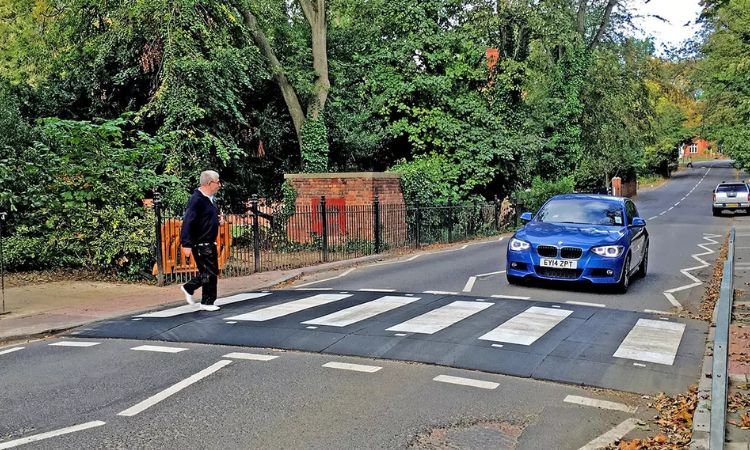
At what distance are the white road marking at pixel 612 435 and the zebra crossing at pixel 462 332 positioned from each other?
2.81ft

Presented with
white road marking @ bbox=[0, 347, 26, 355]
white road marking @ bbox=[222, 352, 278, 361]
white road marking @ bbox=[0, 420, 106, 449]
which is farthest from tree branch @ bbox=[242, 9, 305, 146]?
white road marking @ bbox=[0, 420, 106, 449]

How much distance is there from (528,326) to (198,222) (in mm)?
4514

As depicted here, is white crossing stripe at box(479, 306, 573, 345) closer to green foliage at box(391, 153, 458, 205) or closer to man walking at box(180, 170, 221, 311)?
man walking at box(180, 170, 221, 311)

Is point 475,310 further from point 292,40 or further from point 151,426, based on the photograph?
point 292,40

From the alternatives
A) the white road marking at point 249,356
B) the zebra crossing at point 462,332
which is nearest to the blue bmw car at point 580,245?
the zebra crossing at point 462,332

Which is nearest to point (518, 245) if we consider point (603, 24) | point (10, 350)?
point (10, 350)

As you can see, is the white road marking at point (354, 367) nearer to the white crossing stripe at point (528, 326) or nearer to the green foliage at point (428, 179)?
the white crossing stripe at point (528, 326)

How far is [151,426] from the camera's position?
4.74 metres

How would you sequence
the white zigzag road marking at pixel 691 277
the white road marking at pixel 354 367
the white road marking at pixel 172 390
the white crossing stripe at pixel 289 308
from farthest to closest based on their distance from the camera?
the white zigzag road marking at pixel 691 277
the white crossing stripe at pixel 289 308
the white road marking at pixel 354 367
the white road marking at pixel 172 390

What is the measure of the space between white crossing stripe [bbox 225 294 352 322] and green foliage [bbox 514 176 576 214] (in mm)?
18882

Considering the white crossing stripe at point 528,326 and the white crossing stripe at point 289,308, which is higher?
the white crossing stripe at point 289,308

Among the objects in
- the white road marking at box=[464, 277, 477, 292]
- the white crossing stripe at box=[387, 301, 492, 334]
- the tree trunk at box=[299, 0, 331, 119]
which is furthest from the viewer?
the tree trunk at box=[299, 0, 331, 119]

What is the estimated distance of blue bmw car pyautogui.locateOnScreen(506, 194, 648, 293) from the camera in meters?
10.6

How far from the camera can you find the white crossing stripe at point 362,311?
828cm
